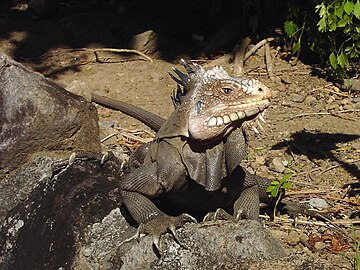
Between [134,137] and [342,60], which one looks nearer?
[134,137]

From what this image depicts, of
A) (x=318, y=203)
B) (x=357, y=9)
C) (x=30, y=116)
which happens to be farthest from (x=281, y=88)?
(x=30, y=116)

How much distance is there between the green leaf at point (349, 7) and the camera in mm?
5617

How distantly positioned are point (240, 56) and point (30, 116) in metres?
3.15

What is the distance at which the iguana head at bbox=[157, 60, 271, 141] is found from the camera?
2877 mm

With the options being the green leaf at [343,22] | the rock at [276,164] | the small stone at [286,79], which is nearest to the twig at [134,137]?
the rock at [276,164]

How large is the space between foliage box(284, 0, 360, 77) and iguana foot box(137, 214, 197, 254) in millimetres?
3162

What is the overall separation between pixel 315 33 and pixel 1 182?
3.37 metres

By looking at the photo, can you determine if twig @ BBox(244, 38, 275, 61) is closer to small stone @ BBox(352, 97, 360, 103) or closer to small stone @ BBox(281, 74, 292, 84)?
small stone @ BBox(281, 74, 292, 84)

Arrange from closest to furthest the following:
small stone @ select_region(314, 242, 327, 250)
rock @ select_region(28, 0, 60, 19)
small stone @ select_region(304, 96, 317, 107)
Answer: small stone @ select_region(314, 242, 327, 250)
small stone @ select_region(304, 96, 317, 107)
rock @ select_region(28, 0, 60, 19)

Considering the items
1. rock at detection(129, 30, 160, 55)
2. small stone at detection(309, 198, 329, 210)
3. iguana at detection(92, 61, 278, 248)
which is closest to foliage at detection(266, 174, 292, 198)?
iguana at detection(92, 61, 278, 248)

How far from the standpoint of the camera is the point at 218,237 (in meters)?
2.79

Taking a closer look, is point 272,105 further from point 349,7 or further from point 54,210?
point 54,210

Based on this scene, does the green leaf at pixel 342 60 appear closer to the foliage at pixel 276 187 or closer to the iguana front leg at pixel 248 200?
the foliage at pixel 276 187

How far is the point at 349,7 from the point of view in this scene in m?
5.62
